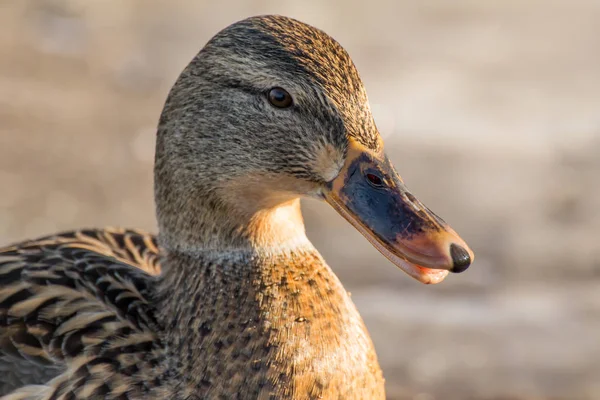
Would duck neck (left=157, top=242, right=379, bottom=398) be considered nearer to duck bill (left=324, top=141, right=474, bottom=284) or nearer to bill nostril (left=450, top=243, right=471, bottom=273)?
duck bill (left=324, top=141, right=474, bottom=284)

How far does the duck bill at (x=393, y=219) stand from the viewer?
2719 mm

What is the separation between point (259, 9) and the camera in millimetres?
7625

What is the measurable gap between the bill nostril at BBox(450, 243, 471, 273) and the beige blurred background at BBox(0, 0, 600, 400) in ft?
6.01

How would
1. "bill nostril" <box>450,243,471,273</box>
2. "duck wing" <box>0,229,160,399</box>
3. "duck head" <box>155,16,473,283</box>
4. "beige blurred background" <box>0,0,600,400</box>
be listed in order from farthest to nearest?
"beige blurred background" <box>0,0,600,400</box> < "duck wing" <box>0,229,160,399</box> < "duck head" <box>155,16,473,283</box> < "bill nostril" <box>450,243,471,273</box>

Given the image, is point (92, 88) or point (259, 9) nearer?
point (92, 88)

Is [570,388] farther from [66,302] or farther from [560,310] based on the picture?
[66,302]

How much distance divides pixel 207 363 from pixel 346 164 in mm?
804

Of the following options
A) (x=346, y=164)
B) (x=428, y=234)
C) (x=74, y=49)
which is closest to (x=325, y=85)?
(x=346, y=164)

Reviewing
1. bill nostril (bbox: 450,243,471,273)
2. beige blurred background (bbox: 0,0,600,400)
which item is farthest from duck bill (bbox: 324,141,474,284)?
beige blurred background (bbox: 0,0,600,400)

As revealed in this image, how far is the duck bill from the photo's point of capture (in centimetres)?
272

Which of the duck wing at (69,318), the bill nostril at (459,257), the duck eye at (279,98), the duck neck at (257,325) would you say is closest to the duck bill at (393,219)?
the bill nostril at (459,257)

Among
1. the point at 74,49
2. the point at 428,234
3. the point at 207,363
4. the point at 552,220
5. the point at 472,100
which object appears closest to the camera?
the point at 428,234

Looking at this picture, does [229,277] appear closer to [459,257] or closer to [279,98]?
[279,98]

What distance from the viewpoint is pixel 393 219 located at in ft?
9.22
